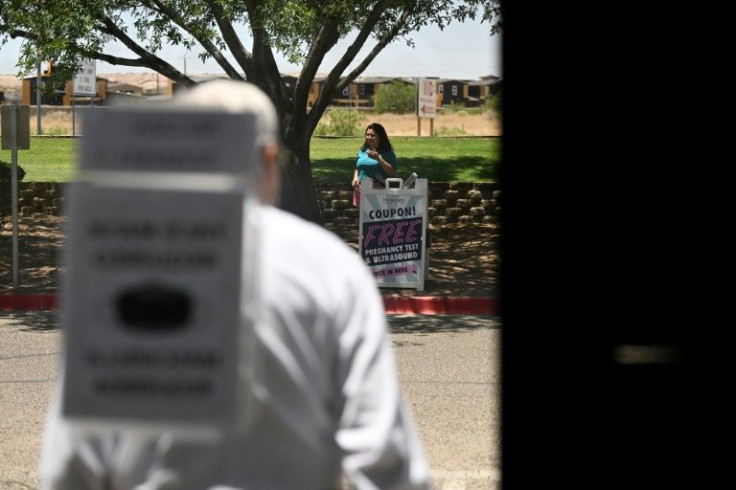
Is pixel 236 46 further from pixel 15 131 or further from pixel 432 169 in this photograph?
pixel 432 169

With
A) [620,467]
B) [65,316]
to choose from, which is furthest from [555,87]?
[65,316]

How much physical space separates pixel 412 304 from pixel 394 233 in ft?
2.66

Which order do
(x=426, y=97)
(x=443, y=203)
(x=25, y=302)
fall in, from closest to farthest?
1. (x=25, y=302)
2. (x=443, y=203)
3. (x=426, y=97)

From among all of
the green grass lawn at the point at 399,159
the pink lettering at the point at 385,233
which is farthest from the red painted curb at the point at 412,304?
the green grass lawn at the point at 399,159

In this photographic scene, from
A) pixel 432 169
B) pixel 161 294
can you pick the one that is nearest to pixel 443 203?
pixel 432 169

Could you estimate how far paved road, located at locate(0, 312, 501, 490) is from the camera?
6.39 meters

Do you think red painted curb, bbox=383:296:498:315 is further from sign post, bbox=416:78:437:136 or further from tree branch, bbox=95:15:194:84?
sign post, bbox=416:78:437:136

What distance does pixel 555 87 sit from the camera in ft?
7.57

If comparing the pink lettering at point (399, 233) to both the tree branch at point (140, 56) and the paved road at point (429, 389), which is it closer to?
the paved road at point (429, 389)

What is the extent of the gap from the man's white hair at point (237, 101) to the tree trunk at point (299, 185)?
564 inches

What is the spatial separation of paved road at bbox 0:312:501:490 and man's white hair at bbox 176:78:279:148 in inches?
96.0

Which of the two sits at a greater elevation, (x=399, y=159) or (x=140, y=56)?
(x=140, y=56)

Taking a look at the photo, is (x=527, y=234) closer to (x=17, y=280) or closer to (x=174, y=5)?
(x=17, y=280)

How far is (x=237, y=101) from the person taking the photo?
79.3 inches
